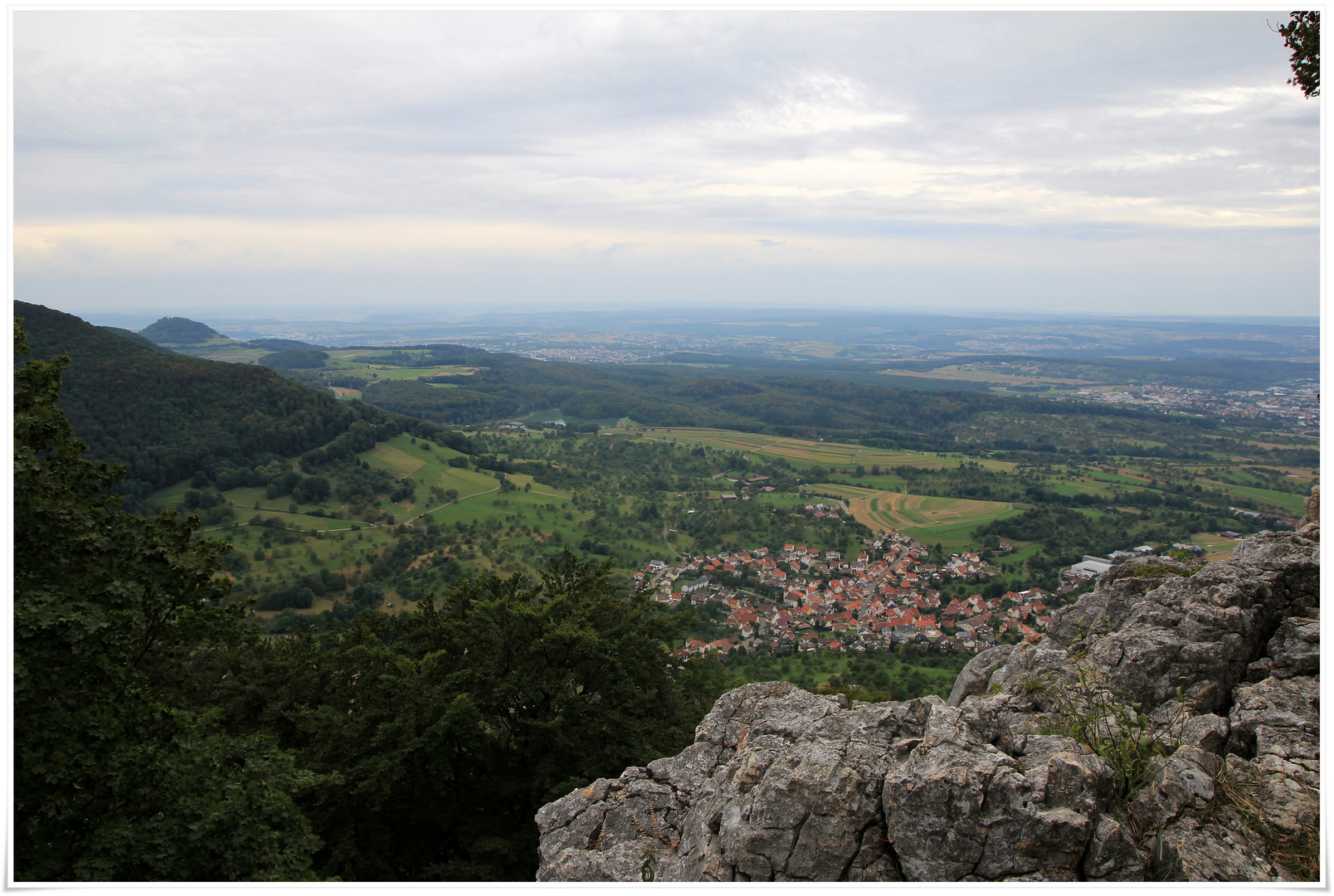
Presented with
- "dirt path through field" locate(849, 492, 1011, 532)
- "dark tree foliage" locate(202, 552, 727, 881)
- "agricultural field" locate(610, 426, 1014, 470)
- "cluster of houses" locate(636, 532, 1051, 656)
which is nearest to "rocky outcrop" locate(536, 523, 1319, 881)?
"dark tree foliage" locate(202, 552, 727, 881)

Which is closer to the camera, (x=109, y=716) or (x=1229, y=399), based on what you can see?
(x=109, y=716)

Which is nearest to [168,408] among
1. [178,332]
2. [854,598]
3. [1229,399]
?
[854,598]

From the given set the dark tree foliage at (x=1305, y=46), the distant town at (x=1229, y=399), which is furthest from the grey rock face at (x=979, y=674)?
the distant town at (x=1229, y=399)

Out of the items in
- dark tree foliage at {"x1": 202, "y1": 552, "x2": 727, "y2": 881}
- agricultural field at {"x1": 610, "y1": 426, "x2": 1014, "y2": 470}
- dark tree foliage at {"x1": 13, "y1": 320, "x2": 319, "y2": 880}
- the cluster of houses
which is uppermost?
dark tree foliage at {"x1": 13, "y1": 320, "x2": 319, "y2": 880}

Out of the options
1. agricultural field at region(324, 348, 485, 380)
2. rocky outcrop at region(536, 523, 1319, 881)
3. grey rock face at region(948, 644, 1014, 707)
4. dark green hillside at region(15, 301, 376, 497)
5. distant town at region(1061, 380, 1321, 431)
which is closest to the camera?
rocky outcrop at region(536, 523, 1319, 881)

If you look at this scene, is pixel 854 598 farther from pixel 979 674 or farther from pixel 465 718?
pixel 465 718

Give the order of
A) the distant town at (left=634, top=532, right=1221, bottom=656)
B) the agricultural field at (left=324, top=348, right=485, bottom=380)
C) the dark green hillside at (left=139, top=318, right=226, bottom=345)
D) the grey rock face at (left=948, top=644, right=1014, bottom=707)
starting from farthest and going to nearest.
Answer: the dark green hillside at (left=139, top=318, right=226, bottom=345)
the agricultural field at (left=324, top=348, right=485, bottom=380)
the distant town at (left=634, top=532, right=1221, bottom=656)
the grey rock face at (left=948, top=644, right=1014, bottom=707)

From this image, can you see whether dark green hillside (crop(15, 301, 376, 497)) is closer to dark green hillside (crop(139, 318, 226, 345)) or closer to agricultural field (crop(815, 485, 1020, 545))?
agricultural field (crop(815, 485, 1020, 545))

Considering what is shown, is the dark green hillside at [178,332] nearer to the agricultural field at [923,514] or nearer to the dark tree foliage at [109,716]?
the agricultural field at [923,514]
